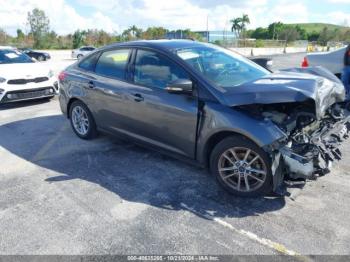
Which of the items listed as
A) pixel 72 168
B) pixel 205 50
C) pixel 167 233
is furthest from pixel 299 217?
pixel 72 168

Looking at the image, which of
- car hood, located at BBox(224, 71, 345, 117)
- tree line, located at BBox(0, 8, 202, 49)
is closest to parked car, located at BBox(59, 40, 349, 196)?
car hood, located at BBox(224, 71, 345, 117)

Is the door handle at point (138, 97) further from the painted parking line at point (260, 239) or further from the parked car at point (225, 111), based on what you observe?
the painted parking line at point (260, 239)

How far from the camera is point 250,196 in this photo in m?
3.49

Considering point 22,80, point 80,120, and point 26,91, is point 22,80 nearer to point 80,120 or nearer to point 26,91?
point 26,91

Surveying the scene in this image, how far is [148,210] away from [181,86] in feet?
4.51

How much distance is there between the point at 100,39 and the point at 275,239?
57.3 metres

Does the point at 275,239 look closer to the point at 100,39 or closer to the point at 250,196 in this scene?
the point at 250,196

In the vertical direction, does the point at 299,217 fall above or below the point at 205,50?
below

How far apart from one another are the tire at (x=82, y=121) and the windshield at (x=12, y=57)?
13.8ft

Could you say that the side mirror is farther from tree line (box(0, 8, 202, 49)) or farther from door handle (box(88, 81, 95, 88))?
tree line (box(0, 8, 202, 49))

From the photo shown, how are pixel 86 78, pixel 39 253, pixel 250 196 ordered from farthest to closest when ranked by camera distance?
pixel 86 78 < pixel 250 196 < pixel 39 253

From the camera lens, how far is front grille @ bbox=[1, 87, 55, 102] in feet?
25.2

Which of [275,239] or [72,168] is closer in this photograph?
[275,239]

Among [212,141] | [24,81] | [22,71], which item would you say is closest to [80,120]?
[212,141]
